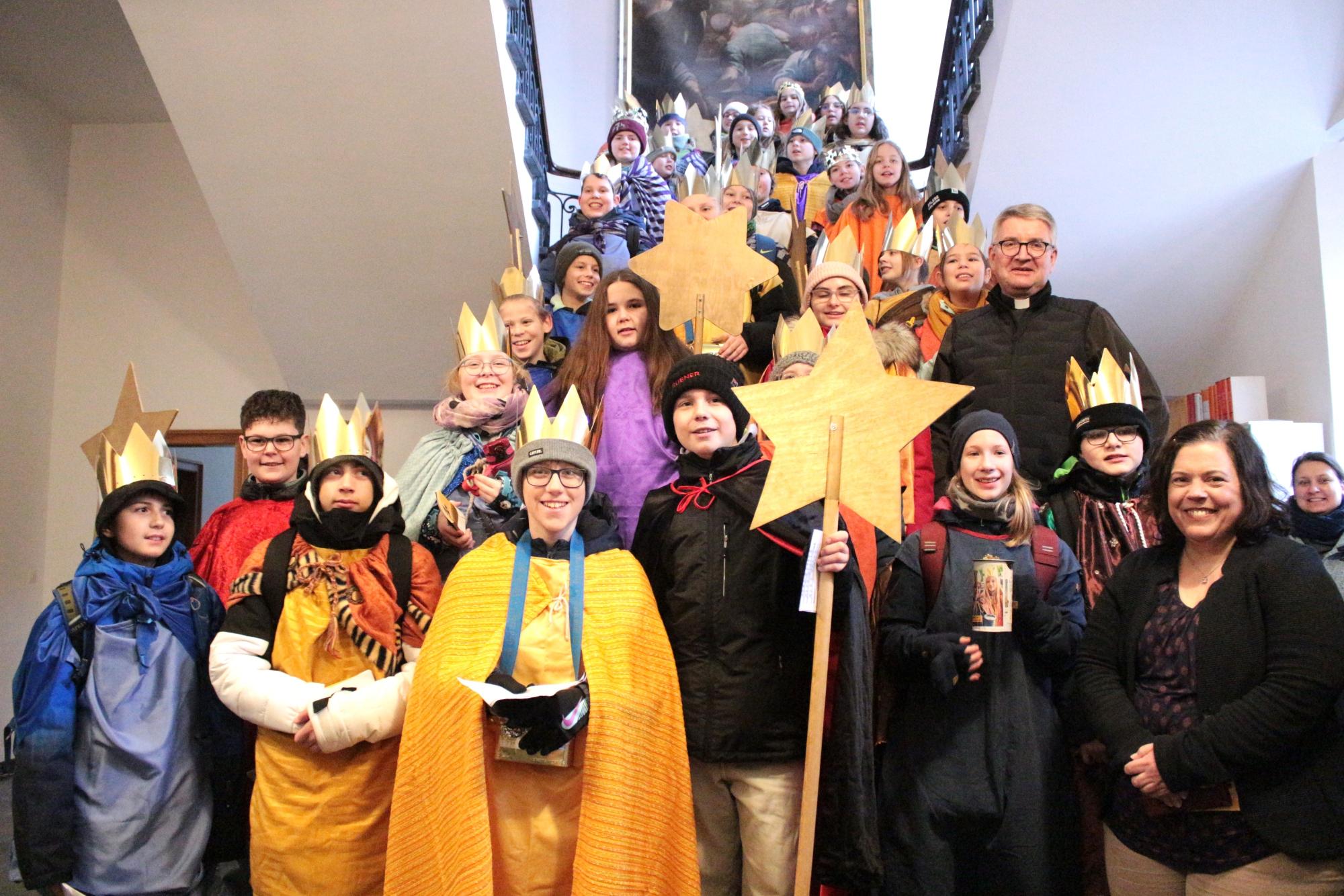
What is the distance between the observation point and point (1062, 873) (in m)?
2.19

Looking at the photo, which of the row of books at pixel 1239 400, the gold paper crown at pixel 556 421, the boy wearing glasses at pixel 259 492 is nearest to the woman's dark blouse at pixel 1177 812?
the gold paper crown at pixel 556 421

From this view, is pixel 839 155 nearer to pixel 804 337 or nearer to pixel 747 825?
pixel 804 337

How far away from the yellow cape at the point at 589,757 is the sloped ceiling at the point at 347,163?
14.2ft

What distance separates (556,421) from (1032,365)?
5.33 feet

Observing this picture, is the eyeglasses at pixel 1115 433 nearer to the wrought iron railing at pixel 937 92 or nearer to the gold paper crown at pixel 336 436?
the gold paper crown at pixel 336 436

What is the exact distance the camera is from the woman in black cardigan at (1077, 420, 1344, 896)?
180 centimetres

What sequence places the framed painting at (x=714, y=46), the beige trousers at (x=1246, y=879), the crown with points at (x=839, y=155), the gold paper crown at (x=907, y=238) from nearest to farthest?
the beige trousers at (x=1246, y=879)
the gold paper crown at (x=907, y=238)
the crown with points at (x=839, y=155)
the framed painting at (x=714, y=46)

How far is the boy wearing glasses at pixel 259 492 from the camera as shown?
292cm

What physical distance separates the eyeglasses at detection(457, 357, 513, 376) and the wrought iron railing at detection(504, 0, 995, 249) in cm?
367

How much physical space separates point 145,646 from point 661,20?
28.5ft

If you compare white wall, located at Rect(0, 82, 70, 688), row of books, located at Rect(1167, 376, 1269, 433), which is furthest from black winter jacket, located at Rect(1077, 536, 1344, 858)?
white wall, located at Rect(0, 82, 70, 688)

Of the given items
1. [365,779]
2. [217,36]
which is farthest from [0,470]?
[365,779]

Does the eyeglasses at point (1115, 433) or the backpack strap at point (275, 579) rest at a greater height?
the eyeglasses at point (1115, 433)

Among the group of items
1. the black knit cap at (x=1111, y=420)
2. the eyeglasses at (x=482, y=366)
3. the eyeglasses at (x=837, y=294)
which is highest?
the eyeglasses at (x=837, y=294)
